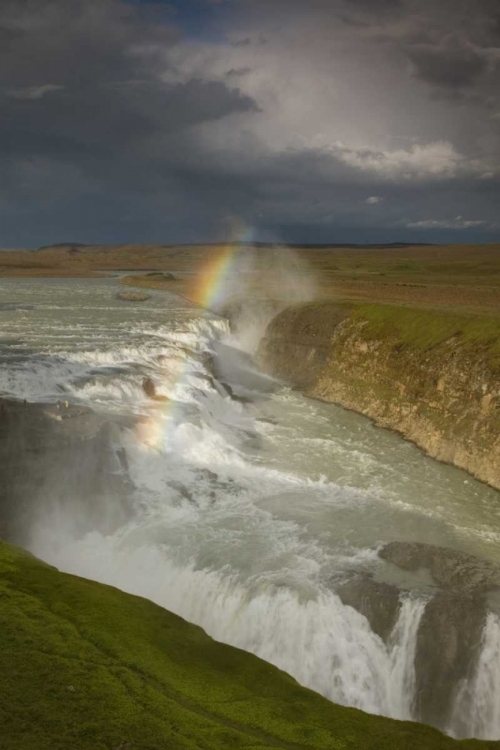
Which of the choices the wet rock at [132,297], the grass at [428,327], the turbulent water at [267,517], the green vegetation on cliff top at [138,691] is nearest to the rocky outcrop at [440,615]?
the turbulent water at [267,517]

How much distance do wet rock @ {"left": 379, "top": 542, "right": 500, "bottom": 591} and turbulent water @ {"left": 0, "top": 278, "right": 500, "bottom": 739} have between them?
1.79 feet

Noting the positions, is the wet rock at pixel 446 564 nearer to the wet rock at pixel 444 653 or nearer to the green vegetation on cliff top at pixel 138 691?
the wet rock at pixel 444 653

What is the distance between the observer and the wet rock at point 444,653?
13.6 meters

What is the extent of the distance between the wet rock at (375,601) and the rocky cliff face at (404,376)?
11281 mm

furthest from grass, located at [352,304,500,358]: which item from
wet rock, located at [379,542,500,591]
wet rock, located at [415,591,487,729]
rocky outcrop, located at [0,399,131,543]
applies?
rocky outcrop, located at [0,399,131,543]

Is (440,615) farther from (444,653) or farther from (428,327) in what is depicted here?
(428,327)

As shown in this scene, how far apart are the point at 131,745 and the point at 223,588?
27.9 ft

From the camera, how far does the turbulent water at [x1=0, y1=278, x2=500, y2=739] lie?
1443 cm

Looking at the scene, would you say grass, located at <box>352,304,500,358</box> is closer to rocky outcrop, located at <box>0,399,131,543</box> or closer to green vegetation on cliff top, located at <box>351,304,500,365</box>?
green vegetation on cliff top, located at <box>351,304,500,365</box>

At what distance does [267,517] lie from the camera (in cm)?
Result: 2097

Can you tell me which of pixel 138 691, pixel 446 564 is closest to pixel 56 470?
pixel 138 691

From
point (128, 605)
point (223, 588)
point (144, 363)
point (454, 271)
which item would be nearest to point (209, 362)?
point (144, 363)

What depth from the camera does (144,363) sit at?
35969mm

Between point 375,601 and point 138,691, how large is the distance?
8119 millimetres
